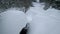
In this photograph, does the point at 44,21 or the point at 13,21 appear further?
the point at 13,21

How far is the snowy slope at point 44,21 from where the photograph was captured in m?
3.46

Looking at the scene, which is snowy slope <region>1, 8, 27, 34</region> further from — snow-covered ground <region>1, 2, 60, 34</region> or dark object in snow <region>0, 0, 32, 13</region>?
dark object in snow <region>0, 0, 32, 13</region>

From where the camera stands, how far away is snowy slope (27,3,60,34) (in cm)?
346

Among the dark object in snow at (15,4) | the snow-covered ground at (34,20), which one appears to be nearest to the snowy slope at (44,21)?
the snow-covered ground at (34,20)

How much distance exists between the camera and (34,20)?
3.72m

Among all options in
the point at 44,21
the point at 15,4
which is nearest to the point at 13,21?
the point at 15,4

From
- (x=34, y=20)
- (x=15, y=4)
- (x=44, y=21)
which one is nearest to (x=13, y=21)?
(x=15, y=4)

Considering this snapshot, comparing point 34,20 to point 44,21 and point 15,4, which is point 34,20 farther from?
point 15,4

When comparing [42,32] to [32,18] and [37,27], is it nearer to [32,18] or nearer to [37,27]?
[37,27]

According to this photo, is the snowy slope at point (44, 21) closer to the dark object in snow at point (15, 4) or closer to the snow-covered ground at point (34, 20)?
the snow-covered ground at point (34, 20)

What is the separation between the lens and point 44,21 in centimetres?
366

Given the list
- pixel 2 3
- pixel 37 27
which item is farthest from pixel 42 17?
pixel 2 3

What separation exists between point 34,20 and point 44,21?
10.3 inches

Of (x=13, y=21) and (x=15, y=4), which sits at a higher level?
(x=15, y=4)
